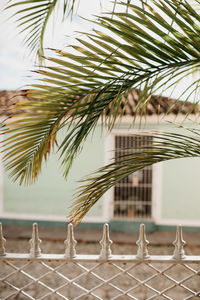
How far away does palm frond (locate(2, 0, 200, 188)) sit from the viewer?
1.56 metres

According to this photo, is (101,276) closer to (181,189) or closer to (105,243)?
(105,243)

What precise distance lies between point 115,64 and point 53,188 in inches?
238

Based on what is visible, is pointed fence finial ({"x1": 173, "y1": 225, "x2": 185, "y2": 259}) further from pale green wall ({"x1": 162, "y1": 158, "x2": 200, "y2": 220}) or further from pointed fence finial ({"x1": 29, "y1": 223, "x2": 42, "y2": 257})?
pale green wall ({"x1": 162, "y1": 158, "x2": 200, "y2": 220})

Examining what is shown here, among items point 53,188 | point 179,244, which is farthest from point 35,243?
point 53,188

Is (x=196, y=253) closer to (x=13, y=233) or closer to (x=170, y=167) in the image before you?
(x=170, y=167)

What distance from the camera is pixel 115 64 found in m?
1.62

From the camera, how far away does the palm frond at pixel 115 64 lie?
5.13ft

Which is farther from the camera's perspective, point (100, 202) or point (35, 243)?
point (100, 202)

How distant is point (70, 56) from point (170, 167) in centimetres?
586

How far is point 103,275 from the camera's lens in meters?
4.54

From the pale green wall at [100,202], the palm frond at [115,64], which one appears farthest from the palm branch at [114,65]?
the pale green wall at [100,202]

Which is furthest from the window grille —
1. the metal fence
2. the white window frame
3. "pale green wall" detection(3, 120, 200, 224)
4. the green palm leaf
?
the green palm leaf

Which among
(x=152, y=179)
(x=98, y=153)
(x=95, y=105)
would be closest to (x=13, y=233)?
(x=98, y=153)

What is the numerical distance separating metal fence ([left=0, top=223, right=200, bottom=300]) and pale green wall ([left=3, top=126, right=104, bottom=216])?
8.31 ft
